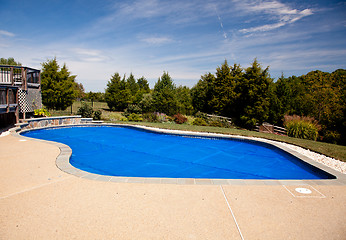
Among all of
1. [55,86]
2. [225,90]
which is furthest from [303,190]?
[55,86]

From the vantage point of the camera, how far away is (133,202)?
335 cm

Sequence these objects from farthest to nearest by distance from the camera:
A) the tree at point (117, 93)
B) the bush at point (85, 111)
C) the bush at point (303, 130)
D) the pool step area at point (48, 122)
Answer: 1. the tree at point (117, 93)
2. the bush at point (85, 111)
3. the bush at point (303, 130)
4. the pool step area at point (48, 122)

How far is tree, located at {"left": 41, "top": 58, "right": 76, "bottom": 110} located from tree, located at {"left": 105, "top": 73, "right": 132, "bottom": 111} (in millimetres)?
7469

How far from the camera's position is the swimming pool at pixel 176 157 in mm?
6512

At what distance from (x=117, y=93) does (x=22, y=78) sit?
1489 centimetres

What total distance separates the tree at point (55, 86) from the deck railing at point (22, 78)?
489cm

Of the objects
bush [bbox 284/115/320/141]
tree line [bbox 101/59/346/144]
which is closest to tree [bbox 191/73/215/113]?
tree line [bbox 101/59/346/144]

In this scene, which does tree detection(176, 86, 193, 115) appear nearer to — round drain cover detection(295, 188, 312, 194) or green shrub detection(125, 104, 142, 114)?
Result: green shrub detection(125, 104, 142, 114)

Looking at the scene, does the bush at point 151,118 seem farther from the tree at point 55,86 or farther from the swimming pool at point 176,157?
the tree at point 55,86

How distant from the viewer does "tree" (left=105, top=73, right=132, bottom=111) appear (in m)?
26.2

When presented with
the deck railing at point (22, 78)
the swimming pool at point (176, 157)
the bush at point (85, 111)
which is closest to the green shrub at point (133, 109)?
the bush at point (85, 111)

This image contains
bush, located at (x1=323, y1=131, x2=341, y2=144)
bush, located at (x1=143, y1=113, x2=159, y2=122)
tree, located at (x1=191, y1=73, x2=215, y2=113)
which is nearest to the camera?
bush, located at (x1=323, y1=131, x2=341, y2=144)

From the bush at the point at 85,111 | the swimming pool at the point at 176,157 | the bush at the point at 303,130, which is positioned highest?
the bush at the point at 85,111

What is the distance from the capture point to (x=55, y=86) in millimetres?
17594
